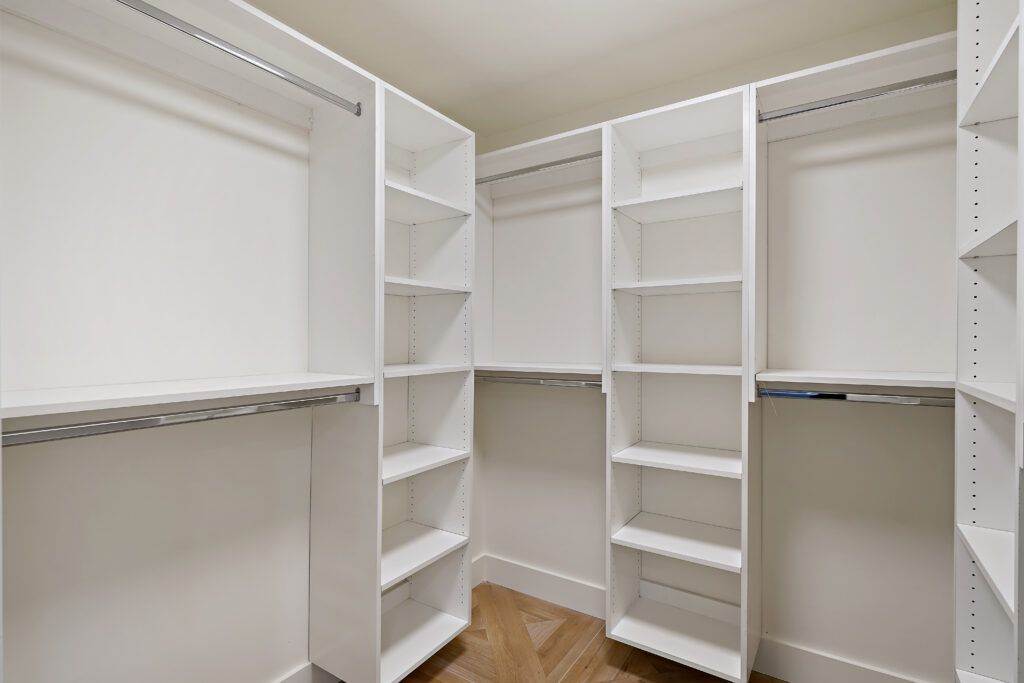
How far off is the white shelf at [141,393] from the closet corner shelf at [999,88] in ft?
5.80

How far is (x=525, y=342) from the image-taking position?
2723mm

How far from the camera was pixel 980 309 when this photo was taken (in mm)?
1307

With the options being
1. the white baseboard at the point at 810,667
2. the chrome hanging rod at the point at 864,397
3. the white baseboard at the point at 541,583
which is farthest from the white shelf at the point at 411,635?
the chrome hanging rod at the point at 864,397

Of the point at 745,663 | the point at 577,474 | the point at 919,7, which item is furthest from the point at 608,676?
the point at 919,7

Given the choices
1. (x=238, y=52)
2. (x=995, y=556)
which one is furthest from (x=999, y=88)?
(x=238, y=52)

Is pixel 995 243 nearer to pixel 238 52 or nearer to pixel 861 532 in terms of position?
pixel 861 532

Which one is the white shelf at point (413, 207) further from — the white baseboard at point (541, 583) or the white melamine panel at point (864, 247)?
the white baseboard at point (541, 583)

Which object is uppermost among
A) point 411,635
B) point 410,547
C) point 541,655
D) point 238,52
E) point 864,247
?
point 238,52

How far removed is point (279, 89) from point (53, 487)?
4.64 ft

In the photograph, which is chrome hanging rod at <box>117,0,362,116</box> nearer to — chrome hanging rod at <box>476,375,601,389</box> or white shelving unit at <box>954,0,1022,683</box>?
chrome hanging rod at <box>476,375,601,389</box>

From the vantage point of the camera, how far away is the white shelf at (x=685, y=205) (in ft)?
6.13

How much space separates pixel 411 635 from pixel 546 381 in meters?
1.20

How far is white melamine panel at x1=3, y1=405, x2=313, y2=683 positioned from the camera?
1312 millimetres

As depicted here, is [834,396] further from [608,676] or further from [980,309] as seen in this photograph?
[608,676]
